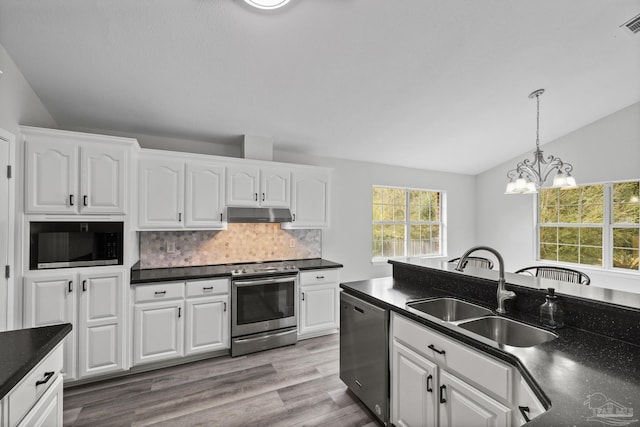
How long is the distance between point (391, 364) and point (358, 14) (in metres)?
2.41

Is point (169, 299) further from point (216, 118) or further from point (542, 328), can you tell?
point (542, 328)

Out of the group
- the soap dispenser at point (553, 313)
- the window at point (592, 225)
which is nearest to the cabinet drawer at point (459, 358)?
the soap dispenser at point (553, 313)

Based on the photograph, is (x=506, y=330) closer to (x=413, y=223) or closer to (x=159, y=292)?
(x=159, y=292)

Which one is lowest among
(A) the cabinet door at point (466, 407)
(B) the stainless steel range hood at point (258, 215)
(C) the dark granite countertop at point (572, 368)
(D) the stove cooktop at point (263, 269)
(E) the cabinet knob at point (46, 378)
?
(A) the cabinet door at point (466, 407)

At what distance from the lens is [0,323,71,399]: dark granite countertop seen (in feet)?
3.34

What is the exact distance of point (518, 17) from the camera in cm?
229

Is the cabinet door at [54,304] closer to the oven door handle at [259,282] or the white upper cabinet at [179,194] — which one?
the white upper cabinet at [179,194]

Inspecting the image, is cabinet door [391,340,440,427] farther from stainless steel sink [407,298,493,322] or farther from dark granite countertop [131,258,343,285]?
dark granite countertop [131,258,343,285]

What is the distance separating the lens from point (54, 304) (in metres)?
2.42

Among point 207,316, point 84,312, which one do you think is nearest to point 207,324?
point 207,316

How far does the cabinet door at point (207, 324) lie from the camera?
9.74 feet

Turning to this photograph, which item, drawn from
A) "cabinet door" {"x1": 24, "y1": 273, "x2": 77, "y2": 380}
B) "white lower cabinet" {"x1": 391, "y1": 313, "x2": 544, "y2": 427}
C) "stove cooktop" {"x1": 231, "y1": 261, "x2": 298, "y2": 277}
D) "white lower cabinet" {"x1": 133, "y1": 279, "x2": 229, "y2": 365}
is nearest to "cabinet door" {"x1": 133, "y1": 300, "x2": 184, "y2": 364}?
"white lower cabinet" {"x1": 133, "y1": 279, "x2": 229, "y2": 365}

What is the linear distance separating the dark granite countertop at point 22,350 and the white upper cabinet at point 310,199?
255 cm

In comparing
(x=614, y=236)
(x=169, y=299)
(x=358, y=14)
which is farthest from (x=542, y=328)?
(x=614, y=236)
